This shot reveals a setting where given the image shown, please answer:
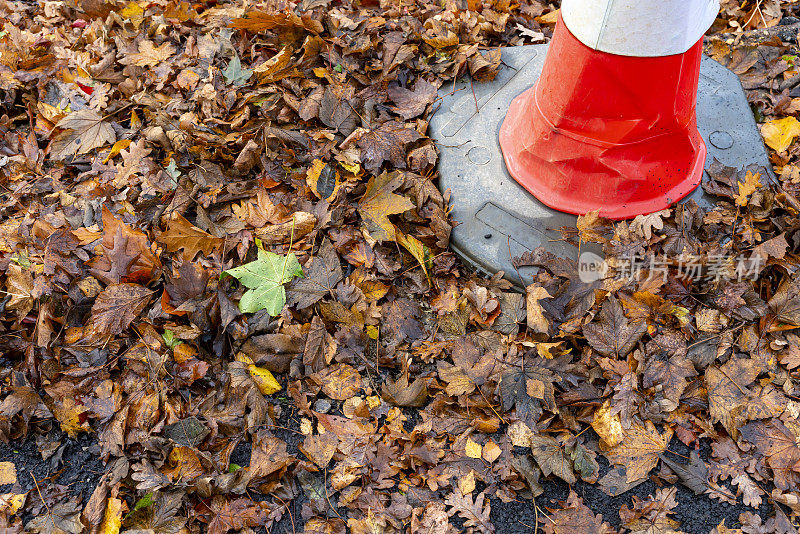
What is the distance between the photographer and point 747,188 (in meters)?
2.46

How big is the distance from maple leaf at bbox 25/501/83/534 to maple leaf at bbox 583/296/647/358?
1916 mm

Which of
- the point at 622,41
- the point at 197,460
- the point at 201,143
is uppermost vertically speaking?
the point at 622,41

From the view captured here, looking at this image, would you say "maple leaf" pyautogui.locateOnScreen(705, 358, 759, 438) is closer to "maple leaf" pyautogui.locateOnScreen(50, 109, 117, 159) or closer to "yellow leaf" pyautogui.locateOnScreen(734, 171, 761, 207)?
"yellow leaf" pyautogui.locateOnScreen(734, 171, 761, 207)

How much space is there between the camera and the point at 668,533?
185 centimetres

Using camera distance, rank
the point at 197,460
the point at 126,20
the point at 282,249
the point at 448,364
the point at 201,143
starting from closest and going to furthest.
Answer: the point at 197,460 → the point at 448,364 → the point at 282,249 → the point at 201,143 → the point at 126,20

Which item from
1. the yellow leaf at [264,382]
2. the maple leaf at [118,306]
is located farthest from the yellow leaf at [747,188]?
the maple leaf at [118,306]

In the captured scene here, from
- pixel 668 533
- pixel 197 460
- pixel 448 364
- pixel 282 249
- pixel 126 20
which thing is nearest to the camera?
pixel 668 533

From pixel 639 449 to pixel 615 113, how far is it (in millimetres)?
1288

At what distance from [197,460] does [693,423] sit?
1791mm

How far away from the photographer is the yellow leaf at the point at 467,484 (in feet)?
6.47

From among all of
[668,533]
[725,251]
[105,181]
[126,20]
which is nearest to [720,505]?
[668,533]

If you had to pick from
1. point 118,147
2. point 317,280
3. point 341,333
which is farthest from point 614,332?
point 118,147

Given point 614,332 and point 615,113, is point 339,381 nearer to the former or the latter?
point 614,332

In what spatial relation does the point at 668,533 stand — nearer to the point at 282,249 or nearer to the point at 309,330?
the point at 309,330
